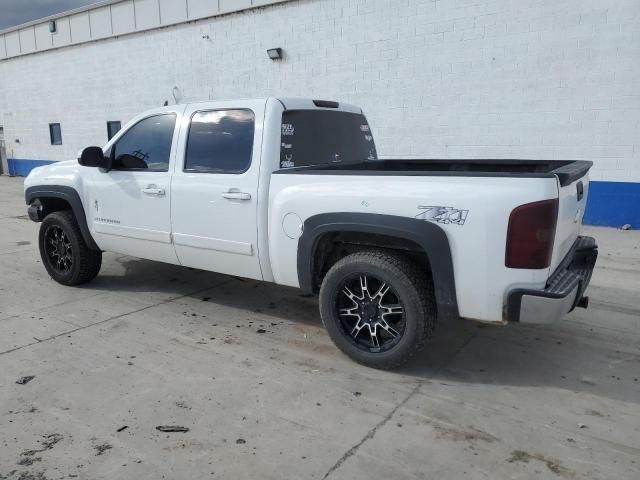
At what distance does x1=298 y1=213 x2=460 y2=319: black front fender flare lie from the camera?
3.25 metres

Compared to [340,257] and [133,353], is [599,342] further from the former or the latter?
[133,353]

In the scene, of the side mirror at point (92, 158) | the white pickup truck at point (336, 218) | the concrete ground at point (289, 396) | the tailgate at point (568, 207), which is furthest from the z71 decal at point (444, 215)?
the side mirror at point (92, 158)

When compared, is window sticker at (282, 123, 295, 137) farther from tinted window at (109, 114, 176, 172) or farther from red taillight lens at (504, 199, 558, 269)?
red taillight lens at (504, 199, 558, 269)

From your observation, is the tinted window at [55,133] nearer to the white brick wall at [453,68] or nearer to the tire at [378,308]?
the white brick wall at [453,68]

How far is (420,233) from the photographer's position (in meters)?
3.28

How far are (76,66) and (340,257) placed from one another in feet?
57.1

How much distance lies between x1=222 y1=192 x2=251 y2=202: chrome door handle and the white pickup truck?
0.01 m

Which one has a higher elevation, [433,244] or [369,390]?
[433,244]

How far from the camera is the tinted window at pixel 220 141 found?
424 centimetres

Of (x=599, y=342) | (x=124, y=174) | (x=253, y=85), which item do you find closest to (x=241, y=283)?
(x=124, y=174)

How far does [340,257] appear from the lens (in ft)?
13.4

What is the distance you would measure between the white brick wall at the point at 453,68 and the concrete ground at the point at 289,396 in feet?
14.5

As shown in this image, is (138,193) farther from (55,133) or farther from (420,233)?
(55,133)

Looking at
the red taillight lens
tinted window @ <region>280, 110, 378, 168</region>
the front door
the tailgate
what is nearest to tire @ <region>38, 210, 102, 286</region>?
the front door
